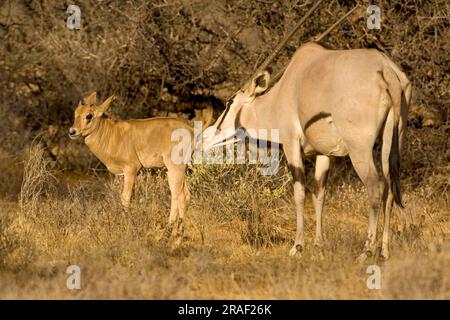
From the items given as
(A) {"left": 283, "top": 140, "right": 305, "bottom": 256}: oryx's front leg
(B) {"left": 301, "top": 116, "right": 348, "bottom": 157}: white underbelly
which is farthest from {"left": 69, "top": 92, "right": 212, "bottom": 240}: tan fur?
(B) {"left": 301, "top": 116, "right": 348, "bottom": 157}: white underbelly

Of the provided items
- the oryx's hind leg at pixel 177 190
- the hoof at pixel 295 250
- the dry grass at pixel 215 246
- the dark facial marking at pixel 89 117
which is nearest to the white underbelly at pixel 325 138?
the dry grass at pixel 215 246

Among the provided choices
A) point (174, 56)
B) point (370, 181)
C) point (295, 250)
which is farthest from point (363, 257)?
point (174, 56)

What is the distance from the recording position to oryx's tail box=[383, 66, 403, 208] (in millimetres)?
8273

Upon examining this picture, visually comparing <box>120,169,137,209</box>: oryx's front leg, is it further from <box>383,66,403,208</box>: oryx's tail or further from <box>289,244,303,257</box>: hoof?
<box>383,66,403,208</box>: oryx's tail

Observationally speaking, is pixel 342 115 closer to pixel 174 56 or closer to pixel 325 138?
pixel 325 138

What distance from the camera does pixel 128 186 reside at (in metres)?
10.4

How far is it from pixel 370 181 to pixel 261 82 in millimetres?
2169

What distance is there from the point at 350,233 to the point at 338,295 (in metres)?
2.15

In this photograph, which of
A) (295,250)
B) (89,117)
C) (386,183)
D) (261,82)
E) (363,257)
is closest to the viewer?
(363,257)

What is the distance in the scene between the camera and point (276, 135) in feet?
31.5

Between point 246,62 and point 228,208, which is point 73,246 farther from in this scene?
point 246,62

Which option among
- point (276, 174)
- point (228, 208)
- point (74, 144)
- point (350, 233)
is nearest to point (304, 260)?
point (350, 233)

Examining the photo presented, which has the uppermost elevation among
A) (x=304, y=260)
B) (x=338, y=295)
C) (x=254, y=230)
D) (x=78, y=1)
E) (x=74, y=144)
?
(x=78, y=1)

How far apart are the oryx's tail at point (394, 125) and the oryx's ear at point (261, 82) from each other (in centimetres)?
180
